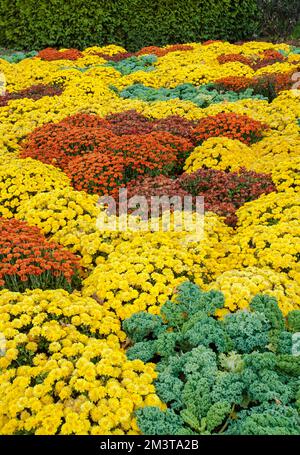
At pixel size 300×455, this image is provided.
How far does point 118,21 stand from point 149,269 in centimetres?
1458

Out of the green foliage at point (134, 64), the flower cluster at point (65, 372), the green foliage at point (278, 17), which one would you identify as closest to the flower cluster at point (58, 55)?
the green foliage at point (134, 64)

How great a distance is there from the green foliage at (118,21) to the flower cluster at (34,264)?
13.5 meters

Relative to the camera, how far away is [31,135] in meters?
9.15

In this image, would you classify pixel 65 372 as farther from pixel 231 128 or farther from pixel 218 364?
pixel 231 128

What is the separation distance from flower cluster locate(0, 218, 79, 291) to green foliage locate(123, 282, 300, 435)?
1094mm

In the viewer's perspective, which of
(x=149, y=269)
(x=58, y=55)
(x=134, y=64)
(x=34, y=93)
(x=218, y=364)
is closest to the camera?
(x=218, y=364)

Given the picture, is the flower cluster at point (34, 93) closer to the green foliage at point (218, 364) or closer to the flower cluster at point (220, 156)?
the flower cluster at point (220, 156)

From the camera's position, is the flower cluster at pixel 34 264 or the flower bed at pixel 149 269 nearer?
the flower bed at pixel 149 269

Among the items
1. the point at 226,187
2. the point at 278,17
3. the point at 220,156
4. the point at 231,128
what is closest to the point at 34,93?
the point at 231,128

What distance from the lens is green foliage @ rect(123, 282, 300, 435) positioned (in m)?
3.65

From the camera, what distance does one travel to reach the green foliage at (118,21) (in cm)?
1752

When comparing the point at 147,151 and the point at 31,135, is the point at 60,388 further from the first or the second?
the point at 31,135

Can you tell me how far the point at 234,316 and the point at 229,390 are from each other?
0.84 metres

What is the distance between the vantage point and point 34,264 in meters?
5.47
